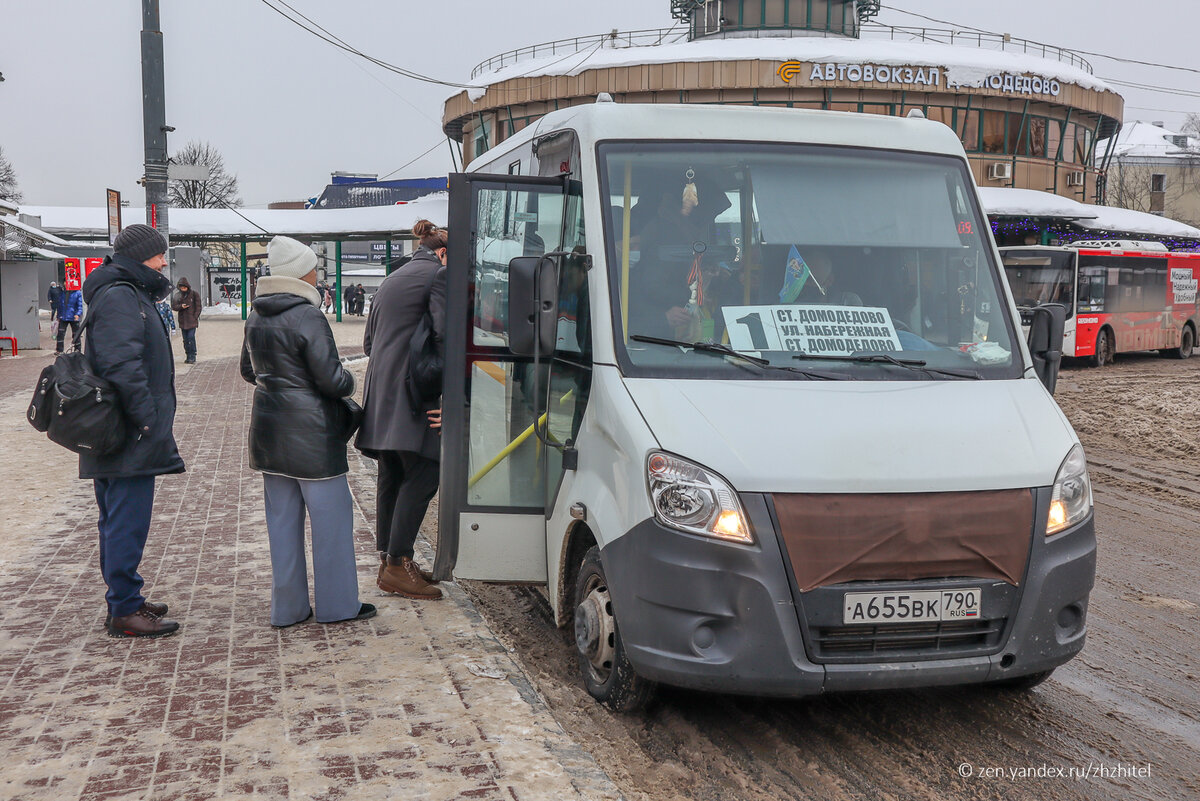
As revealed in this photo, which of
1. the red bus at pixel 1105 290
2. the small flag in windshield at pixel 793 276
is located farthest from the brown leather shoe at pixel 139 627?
the red bus at pixel 1105 290

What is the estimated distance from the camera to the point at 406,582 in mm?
6012

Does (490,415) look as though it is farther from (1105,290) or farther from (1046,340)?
(1105,290)

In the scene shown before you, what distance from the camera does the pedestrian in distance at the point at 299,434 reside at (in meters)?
5.29

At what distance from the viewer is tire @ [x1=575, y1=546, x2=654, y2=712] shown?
437 cm

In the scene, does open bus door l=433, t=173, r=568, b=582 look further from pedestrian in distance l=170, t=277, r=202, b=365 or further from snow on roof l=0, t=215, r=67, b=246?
snow on roof l=0, t=215, r=67, b=246

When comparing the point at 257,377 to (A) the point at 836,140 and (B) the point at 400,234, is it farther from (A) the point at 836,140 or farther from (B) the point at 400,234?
(B) the point at 400,234

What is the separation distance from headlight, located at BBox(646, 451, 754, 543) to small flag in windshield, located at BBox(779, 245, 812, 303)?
1.05 meters

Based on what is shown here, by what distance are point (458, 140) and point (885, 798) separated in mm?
52195

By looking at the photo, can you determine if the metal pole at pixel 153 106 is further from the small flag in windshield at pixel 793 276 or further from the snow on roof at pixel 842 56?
the snow on roof at pixel 842 56

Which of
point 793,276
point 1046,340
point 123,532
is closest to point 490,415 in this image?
point 793,276

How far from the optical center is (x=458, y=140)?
176 ft

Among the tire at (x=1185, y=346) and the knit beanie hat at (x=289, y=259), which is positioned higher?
the knit beanie hat at (x=289, y=259)

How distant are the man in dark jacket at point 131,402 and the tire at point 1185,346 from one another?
30130 mm

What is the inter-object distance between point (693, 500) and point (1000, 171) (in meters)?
41.8
